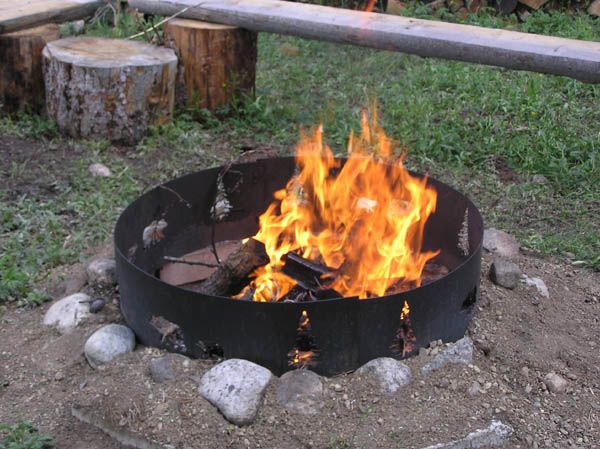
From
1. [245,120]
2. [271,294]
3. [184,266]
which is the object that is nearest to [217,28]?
[245,120]

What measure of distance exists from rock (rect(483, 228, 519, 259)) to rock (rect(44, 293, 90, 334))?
207cm

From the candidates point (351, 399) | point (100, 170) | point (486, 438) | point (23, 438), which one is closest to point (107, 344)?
point (23, 438)

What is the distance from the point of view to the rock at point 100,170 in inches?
219

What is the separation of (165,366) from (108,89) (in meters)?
2.89

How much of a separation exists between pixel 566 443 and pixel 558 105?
3.87m

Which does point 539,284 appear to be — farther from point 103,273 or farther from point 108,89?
point 108,89

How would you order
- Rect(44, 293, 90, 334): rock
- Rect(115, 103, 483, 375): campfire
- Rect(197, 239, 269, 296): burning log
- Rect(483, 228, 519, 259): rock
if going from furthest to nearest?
Rect(483, 228, 519, 259): rock
Rect(44, 293, 90, 334): rock
Rect(197, 239, 269, 296): burning log
Rect(115, 103, 483, 375): campfire

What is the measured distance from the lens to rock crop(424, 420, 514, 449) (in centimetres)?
313

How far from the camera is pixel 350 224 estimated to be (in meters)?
3.93

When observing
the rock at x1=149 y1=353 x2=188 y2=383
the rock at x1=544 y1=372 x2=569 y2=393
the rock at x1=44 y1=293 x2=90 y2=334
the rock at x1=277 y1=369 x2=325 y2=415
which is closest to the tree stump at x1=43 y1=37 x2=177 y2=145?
the rock at x1=44 y1=293 x2=90 y2=334

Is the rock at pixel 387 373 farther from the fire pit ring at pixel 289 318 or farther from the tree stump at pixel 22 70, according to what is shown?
the tree stump at pixel 22 70

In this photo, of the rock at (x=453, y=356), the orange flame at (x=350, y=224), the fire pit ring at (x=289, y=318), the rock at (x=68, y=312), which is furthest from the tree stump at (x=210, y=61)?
the rock at (x=453, y=356)

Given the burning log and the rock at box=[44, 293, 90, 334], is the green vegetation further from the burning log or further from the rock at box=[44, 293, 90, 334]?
the burning log

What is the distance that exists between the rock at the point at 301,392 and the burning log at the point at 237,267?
535mm
